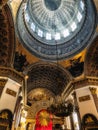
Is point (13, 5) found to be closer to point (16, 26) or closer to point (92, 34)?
point (16, 26)

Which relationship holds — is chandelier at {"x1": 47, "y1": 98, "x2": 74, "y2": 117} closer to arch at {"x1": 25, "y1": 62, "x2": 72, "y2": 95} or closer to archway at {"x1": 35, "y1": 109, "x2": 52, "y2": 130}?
arch at {"x1": 25, "y1": 62, "x2": 72, "y2": 95}

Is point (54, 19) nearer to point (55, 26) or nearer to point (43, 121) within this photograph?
point (55, 26)

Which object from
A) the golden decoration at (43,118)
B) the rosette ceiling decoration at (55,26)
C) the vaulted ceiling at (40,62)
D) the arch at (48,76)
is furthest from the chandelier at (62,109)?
the golden decoration at (43,118)

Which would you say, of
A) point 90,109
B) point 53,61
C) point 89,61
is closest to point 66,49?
point 53,61

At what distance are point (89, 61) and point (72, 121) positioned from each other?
18.6 feet

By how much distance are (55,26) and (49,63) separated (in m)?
5.60

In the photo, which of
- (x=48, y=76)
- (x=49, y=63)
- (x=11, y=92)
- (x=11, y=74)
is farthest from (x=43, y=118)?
(x=11, y=74)

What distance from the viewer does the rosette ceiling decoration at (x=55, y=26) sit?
Answer: 53.7ft

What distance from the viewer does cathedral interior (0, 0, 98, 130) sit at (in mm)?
13906

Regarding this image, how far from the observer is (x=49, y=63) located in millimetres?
17625

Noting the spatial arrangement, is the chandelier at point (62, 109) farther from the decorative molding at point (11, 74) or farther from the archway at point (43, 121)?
the archway at point (43, 121)

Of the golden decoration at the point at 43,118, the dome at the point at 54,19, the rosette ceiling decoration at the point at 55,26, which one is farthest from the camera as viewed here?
the golden decoration at the point at 43,118

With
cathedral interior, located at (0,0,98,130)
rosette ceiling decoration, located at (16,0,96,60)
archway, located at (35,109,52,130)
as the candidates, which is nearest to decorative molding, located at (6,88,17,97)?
cathedral interior, located at (0,0,98,130)

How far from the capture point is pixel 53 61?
17.7m
